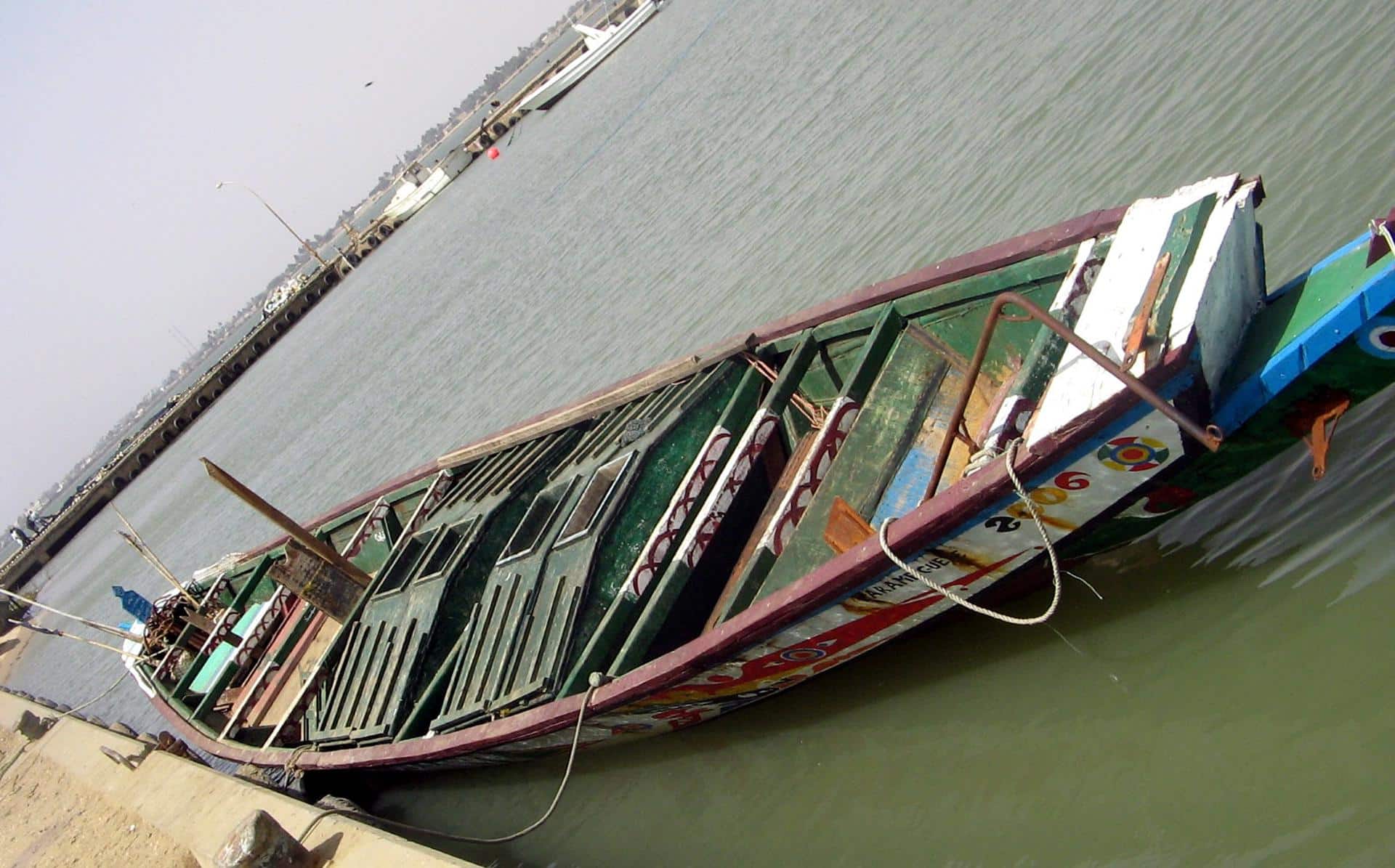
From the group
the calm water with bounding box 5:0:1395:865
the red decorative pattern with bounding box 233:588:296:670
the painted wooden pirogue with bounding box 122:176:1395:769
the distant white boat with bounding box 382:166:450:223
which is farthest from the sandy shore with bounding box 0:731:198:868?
the distant white boat with bounding box 382:166:450:223

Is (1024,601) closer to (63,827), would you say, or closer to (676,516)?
(676,516)

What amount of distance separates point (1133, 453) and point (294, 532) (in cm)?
757

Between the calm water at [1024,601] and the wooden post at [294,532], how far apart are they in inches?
81.9

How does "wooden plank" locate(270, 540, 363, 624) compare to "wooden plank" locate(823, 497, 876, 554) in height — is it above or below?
above

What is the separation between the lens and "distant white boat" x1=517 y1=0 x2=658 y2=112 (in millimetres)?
64875

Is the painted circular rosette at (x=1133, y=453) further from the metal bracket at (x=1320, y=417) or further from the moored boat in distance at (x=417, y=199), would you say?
the moored boat in distance at (x=417, y=199)

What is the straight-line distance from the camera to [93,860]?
318 inches

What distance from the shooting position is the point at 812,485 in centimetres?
591

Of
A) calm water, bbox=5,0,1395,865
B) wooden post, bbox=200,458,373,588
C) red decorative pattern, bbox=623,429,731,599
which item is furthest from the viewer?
wooden post, bbox=200,458,373,588

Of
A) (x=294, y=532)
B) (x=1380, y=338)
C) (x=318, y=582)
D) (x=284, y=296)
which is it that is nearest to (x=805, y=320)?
(x=1380, y=338)

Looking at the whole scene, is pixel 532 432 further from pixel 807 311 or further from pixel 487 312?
pixel 487 312

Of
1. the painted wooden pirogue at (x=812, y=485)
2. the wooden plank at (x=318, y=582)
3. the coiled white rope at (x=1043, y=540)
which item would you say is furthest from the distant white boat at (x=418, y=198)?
the coiled white rope at (x=1043, y=540)

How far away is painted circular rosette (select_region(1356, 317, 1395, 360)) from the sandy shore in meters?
8.43

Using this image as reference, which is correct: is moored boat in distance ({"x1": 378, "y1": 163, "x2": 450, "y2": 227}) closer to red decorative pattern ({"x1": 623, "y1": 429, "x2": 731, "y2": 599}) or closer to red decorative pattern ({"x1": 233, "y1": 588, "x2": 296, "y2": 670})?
red decorative pattern ({"x1": 233, "y1": 588, "x2": 296, "y2": 670})
